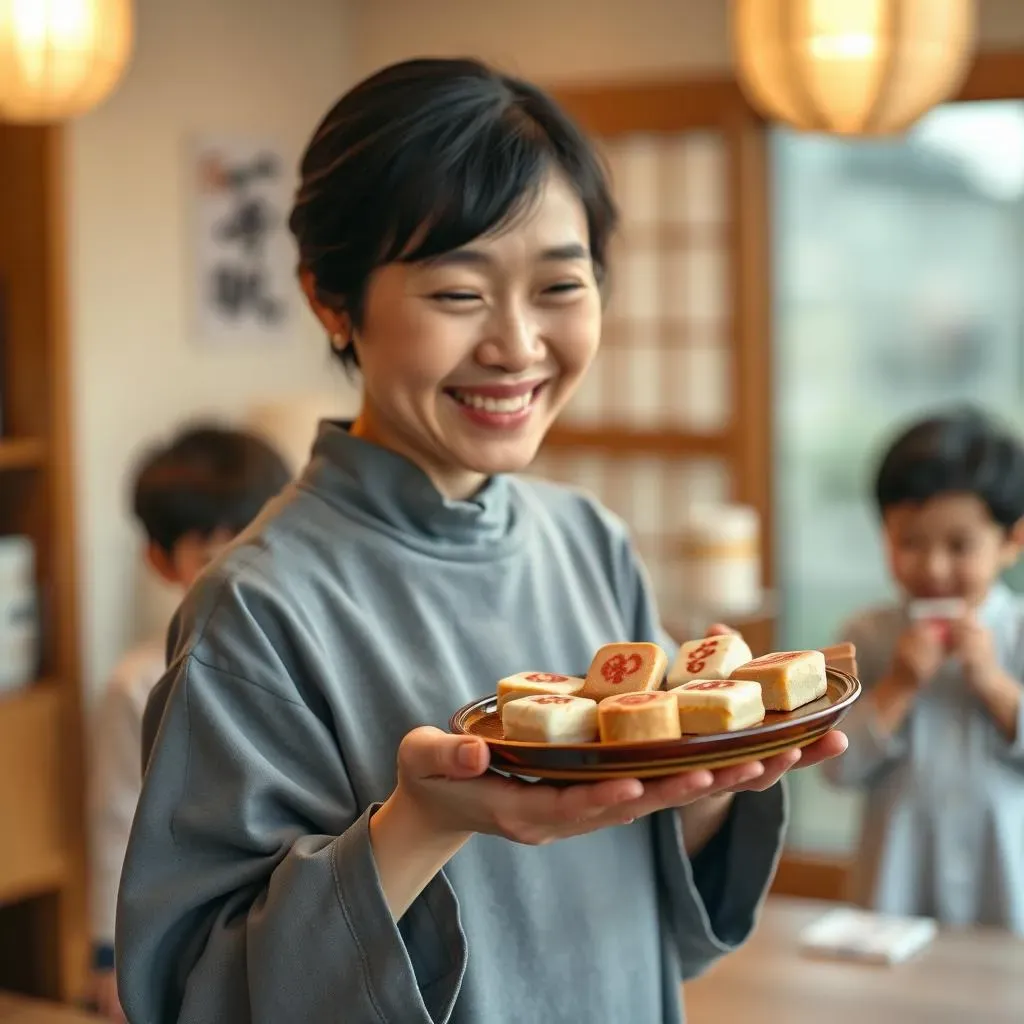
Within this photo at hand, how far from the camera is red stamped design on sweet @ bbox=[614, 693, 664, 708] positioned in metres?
1.09

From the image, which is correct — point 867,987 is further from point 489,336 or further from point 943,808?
point 489,336

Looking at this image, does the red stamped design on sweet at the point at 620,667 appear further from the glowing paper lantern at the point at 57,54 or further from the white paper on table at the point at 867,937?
the glowing paper lantern at the point at 57,54

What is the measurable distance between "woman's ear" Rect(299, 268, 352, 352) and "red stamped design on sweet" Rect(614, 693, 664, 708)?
40 centimetres

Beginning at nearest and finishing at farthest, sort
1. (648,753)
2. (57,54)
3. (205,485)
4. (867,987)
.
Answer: (648,753)
(867,987)
(57,54)
(205,485)

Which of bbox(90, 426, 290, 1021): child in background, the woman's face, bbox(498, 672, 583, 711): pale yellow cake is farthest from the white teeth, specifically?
bbox(90, 426, 290, 1021): child in background

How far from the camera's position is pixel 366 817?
1121 millimetres

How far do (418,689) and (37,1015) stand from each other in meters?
1.00

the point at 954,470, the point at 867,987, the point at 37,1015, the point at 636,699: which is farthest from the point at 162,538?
the point at 636,699

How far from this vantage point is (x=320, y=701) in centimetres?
122

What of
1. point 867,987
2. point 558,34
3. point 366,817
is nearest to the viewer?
point 366,817

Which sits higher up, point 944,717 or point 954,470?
point 954,470

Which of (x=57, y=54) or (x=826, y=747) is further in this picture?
(x=57, y=54)

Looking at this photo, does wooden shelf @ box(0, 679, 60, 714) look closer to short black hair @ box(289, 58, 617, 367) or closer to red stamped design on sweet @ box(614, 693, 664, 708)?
short black hair @ box(289, 58, 617, 367)

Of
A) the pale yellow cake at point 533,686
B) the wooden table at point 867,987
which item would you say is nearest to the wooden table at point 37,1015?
the wooden table at point 867,987
